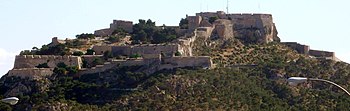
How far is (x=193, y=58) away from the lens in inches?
3243

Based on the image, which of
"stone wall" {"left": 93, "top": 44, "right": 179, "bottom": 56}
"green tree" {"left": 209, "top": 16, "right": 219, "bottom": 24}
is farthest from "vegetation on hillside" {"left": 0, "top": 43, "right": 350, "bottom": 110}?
"green tree" {"left": 209, "top": 16, "right": 219, "bottom": 24}

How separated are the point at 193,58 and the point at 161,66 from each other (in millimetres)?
2600

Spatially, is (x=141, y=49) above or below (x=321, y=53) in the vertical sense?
above

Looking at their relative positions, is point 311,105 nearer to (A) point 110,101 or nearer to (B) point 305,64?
(B) point 305,64

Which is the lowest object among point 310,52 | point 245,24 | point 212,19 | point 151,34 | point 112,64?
point 112,64

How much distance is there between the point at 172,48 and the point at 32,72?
1168 cm

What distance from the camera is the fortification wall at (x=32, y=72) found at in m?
84.1

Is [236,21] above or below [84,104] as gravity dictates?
above

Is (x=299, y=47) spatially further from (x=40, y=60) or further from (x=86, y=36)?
(x=40, y=60)

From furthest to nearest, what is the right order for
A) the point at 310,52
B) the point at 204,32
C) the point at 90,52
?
the point at 310,52
the point at 204,32
the point at 90,52

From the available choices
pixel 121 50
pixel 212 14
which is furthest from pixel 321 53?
pixel 121 50

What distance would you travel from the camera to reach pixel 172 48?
8656 cm

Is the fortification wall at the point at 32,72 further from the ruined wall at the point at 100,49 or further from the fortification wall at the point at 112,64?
the ruined wall at the point at 100,49

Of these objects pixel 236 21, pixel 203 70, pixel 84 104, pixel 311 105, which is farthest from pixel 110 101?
pixel 236 21
